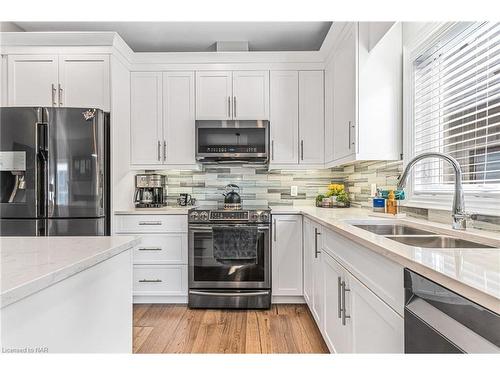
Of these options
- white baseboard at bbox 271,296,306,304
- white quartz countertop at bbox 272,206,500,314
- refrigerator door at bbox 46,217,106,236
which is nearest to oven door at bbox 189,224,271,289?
white baseboard at bbox 271,296,306,304

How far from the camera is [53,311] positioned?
76cm

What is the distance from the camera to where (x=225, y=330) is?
243 cm

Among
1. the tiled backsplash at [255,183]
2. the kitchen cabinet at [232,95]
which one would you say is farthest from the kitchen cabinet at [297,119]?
the tiled backsplash at [255,183]

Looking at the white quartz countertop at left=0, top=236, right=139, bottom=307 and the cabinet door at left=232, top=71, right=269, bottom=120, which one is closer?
the white quartz countertop at left=0, top=236, right=139, bottom=307

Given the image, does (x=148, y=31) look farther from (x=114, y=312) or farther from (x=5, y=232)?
(x=114, y=312)

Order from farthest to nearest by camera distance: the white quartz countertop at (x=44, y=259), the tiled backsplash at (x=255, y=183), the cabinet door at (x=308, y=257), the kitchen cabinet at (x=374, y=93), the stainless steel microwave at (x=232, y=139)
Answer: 1. the tiled backsplash at (x=255, y=183)
2. the stainless steel microwave at (x=232, y=139)
3. the cabinet door at (x=308, y=257)
4. the kitchen cabinet at (x=374, y=93)
5. the white quartz countertop at (x=44, y=259)

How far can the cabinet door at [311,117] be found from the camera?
3207 millimetres

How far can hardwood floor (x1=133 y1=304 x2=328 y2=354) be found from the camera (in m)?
2.15

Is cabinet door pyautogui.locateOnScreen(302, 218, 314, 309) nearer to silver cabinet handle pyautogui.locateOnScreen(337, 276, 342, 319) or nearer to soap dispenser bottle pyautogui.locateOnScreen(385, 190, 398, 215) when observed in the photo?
soap dispenser bottle pyautogui.locateOnScreen(385, 190, 398, 215)

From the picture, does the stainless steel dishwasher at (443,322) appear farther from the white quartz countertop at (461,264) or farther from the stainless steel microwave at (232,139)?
the stainless steel microwave at (232,139)

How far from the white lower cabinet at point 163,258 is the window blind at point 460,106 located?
202cm

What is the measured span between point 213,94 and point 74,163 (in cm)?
144

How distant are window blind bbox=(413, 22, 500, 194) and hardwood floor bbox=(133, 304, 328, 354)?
1.35 metres

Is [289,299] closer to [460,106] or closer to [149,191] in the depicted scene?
[149,191]
